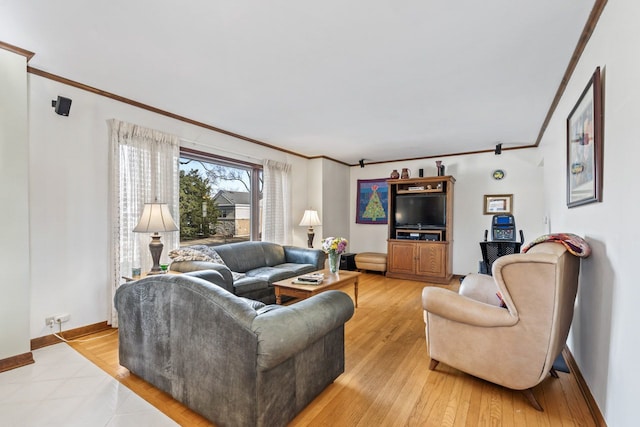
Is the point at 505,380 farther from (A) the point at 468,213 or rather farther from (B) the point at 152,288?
(A) the point at 468,213

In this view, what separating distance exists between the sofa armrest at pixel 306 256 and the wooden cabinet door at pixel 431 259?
1.95m

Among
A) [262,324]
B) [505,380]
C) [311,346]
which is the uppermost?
[262,324]

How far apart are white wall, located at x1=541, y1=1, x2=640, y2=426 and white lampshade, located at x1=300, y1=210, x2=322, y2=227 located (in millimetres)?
3906

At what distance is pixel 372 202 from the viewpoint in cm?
672

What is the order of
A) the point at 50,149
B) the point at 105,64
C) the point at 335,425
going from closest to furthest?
the point at 335,425 < the point at 105,64 < the point at 50,149

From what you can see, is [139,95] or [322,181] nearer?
[139,95]

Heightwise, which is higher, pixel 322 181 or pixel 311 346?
pixel 322 181

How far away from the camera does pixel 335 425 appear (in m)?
1.70

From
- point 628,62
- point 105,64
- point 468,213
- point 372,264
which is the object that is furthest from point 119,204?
point 468,213

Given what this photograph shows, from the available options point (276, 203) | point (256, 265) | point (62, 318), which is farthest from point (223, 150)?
point (62, 318)

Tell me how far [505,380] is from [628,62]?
1.85 m

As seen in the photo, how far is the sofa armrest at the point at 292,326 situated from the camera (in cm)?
143

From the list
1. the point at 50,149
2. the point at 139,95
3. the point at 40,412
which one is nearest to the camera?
the point at 40,412

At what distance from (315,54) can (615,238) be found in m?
2.18
